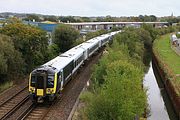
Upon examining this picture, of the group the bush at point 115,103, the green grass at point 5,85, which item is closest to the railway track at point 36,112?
the green grass at point 5,85

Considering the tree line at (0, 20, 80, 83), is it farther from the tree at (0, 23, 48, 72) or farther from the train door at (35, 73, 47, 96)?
the train door at (35, 73, 47, 96)

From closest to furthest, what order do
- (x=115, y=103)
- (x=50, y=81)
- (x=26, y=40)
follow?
(x=115, y=103) → (x=50, y=81) → (x=26, y=40)

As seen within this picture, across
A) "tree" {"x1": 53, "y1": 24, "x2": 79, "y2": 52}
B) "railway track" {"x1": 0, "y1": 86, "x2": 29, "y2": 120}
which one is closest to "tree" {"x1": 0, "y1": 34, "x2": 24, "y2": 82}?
"railway track" {"x1": 0, "y1": 86, "x2": 29, "y2": 120}

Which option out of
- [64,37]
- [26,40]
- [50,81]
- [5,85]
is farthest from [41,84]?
[64,37]

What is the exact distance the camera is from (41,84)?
22.1 metres

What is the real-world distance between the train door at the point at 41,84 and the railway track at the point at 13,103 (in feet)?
6.01

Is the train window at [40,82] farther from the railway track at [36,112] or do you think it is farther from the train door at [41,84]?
the railway track at [36,112]

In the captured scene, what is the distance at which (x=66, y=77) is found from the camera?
1062 inches

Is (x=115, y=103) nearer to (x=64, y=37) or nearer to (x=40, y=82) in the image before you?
(x=40, y=82)

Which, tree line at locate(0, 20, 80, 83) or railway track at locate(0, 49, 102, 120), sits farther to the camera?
tree line at locate(0, 20, 80, 83)

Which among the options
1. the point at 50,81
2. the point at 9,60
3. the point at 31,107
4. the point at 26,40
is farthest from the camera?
the point at 26,40

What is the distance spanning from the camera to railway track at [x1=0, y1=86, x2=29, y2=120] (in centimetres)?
2079

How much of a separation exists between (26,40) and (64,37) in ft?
68.4

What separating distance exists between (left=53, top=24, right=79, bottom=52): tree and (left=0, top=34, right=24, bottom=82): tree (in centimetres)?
2213
